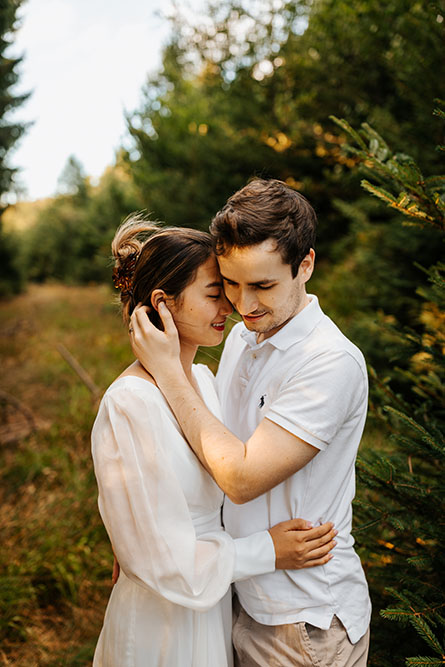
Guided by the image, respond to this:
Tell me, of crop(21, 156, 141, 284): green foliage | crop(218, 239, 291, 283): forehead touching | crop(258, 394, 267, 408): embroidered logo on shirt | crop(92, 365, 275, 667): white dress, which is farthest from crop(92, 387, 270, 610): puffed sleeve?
crop(21, 156, 141, 284): green foliage

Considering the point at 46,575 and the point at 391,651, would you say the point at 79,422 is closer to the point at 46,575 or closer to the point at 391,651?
the point at 46,575

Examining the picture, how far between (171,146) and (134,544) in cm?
882

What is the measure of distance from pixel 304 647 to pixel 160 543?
1.89 feet

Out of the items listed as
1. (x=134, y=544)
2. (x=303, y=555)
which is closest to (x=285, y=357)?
(x=303, y=555)

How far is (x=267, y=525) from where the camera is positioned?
1718 mm

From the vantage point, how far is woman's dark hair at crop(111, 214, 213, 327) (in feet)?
6.15

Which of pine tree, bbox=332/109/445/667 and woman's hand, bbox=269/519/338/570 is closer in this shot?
woman's hand, bbox=269/519/338/570

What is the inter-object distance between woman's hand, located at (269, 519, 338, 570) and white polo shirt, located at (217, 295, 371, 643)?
38 millimetres

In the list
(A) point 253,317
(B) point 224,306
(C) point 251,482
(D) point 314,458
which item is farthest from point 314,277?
(C) point 251,482

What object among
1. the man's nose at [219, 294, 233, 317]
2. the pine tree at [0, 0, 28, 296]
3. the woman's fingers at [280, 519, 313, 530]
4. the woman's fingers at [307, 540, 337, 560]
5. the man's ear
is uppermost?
the pine tree at [0, 0, 28, 296]

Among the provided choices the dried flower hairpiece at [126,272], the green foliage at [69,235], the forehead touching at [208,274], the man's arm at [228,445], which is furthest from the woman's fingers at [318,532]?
the green foliage at [69,235]

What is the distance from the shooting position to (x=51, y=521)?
12.9 feet

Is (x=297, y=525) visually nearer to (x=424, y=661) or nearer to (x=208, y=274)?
(x=424, y=661)

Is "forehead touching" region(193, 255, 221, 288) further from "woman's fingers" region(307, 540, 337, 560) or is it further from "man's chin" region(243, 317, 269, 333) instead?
"woman's fingers" region(307, 540, 337, 560)
